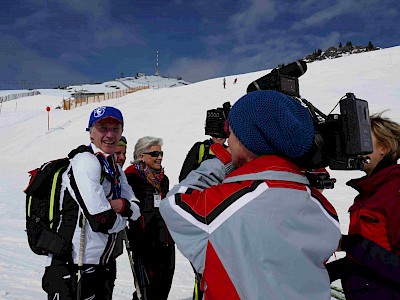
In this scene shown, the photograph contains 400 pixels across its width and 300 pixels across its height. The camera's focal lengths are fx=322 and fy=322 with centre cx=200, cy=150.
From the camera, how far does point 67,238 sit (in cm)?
227

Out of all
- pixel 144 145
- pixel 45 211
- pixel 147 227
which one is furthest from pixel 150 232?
pixel 45 211

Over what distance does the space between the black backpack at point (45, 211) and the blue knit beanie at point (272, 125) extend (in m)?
1.56

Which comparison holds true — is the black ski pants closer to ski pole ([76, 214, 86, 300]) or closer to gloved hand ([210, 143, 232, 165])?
ski pole ([76, 214, 86, 300])

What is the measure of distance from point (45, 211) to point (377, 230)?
7.17 feet

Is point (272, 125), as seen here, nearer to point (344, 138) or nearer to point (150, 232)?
point (344, 138)

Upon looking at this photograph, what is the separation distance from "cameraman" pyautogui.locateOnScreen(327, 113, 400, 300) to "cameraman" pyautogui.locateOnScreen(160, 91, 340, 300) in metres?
0.85

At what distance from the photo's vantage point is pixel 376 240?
6.21 ft

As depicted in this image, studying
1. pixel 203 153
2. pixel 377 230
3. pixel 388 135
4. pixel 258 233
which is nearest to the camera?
pixel 258 233

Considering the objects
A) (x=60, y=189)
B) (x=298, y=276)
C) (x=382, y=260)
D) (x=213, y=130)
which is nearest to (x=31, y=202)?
(x=60, y=189)

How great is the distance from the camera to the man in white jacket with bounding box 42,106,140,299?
2.20m

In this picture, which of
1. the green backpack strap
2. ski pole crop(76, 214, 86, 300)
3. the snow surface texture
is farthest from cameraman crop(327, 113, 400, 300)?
the snow surface texture

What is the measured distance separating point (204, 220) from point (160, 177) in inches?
109

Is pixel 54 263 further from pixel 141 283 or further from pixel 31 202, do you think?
pixel 141 283

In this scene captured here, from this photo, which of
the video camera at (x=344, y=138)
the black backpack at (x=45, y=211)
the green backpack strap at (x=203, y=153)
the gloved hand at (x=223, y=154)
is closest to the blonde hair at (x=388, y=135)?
the video camera at (x=344, y=138)
